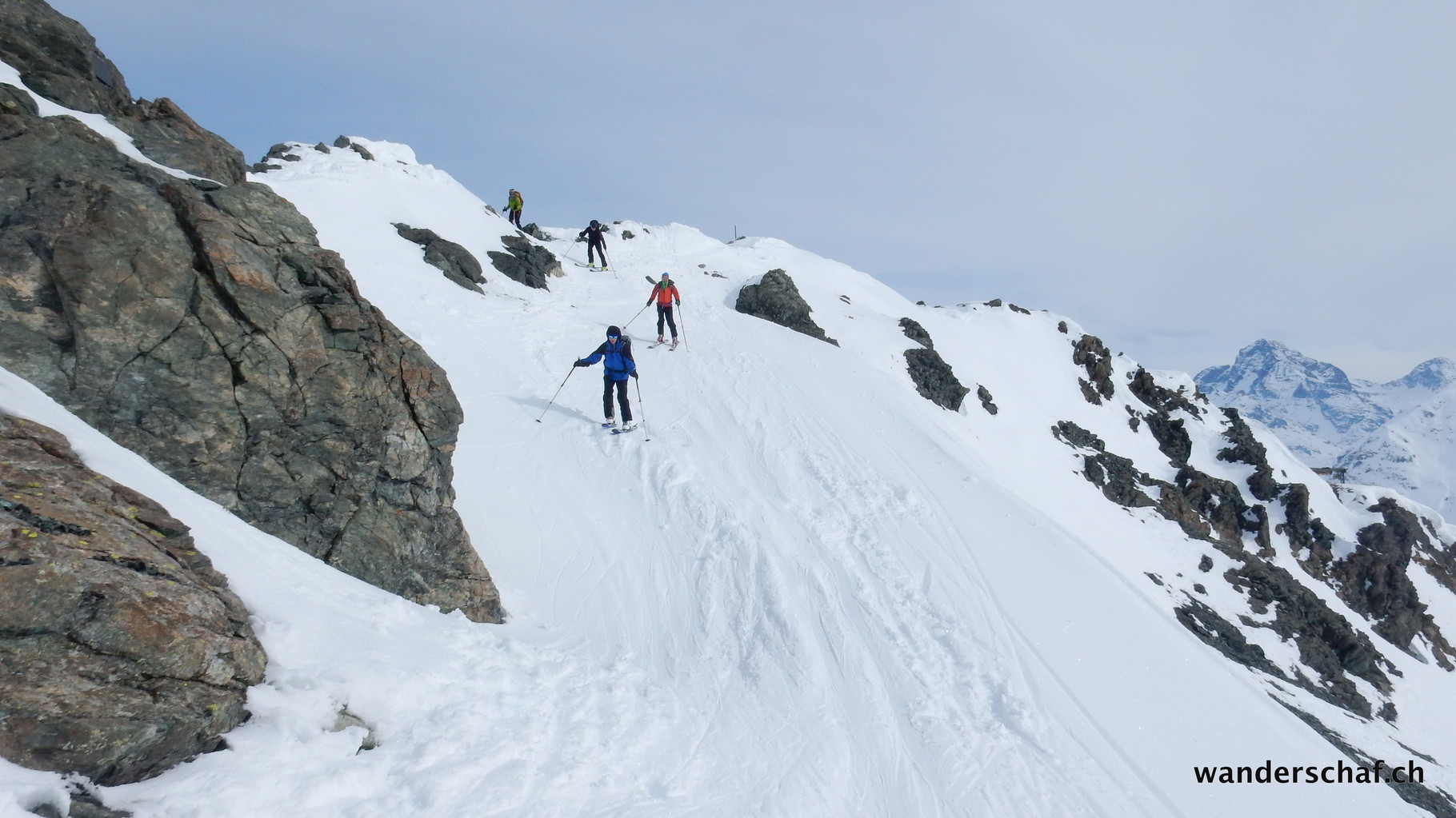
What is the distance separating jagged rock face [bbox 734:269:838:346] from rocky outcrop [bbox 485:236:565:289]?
832 cm

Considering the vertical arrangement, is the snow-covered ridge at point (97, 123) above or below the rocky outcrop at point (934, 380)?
above

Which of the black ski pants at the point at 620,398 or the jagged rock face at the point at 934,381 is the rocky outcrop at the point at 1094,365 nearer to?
the jagged rock face at the point at 934,381

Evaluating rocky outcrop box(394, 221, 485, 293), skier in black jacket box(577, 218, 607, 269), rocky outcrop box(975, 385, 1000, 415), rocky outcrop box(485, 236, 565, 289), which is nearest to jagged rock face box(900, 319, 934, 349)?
rocky outcrop box(975, 385, 1000, 415)

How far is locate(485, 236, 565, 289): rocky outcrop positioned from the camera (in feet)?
80.0

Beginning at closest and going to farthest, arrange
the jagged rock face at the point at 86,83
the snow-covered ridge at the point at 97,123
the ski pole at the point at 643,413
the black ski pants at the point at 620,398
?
the snow-covered ridge at the point at 97,123 → the jagged rock face at the point at 86,83 → the black ski pants at the point at 620,398 → the ski pole at the point at 643,413

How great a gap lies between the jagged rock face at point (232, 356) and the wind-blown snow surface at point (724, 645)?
0.52m

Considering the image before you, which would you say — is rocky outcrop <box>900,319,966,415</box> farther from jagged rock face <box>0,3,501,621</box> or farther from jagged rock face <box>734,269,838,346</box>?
jagged rock face <box>0,3,501,621</box>

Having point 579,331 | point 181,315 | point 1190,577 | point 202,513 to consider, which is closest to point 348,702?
point 202,513

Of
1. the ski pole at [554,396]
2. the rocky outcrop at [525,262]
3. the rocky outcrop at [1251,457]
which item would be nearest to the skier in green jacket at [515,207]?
the rocky outcrop at [525,262]

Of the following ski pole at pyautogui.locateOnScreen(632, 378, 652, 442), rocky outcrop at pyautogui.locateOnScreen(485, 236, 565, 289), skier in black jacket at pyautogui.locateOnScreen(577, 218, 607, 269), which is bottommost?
ski pole at pyautogui.locateOnScreen(632, 378, 652, 442)

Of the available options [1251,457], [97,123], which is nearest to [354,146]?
[97,123]

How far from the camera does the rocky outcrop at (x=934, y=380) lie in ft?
87.1

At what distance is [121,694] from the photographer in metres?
3.88
